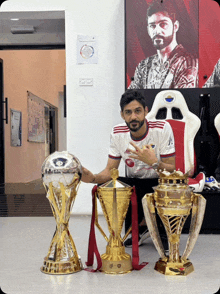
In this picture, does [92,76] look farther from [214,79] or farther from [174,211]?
[174,211]

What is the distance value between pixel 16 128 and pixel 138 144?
5033 millimetres

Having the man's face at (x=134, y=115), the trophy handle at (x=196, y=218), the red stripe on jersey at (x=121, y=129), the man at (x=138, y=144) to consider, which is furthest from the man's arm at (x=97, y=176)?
the trophy handle at (x=196, y=218)

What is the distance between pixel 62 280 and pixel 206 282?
73cm

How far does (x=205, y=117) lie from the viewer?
3.20 metres

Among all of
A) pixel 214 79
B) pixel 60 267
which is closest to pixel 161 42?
pixel 214 79

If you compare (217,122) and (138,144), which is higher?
(217,122)

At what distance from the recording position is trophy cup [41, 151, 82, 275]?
178cm

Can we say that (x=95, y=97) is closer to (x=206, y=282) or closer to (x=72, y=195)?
(x=72, y=195)

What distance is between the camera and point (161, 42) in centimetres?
338

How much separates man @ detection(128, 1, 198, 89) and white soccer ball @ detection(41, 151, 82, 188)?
1.76 meters

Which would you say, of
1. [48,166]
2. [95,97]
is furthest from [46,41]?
[48,166]

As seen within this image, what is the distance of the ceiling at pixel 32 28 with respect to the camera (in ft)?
11.7

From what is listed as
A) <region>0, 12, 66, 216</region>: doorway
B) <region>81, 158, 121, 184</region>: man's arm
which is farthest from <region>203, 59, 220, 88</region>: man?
<region>0, 12, 66, 216</region>: doorway

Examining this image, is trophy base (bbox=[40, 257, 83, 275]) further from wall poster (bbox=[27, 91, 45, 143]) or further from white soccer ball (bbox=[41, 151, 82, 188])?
wall poster (bbox=[27, 91, 45, 143])
